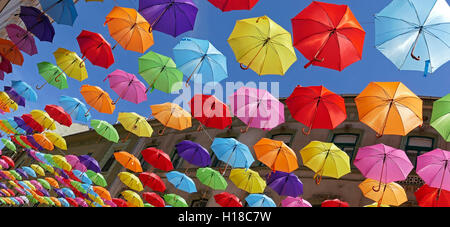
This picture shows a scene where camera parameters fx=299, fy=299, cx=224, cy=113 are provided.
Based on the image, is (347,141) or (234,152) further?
(347,141)

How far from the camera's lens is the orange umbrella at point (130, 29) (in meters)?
7.90

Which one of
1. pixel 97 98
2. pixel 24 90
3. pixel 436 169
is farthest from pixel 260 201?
pixel 24 90

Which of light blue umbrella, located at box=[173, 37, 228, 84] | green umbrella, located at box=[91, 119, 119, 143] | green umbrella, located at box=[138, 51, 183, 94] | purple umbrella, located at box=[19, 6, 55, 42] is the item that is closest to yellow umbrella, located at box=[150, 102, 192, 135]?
green umbrella, located at box=[138, 51, 183, 94]

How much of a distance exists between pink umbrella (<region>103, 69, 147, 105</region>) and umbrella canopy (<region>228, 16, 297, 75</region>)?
4377mm

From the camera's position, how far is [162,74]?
30.6ft

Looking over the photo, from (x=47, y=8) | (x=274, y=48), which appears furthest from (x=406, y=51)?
(x=47, y=8)

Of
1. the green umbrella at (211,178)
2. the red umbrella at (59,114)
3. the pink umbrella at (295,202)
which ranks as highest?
the red umbrella at (59,114)

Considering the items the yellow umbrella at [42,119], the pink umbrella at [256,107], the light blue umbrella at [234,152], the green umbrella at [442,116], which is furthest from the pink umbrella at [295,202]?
the yellow umbrella at [42,119]

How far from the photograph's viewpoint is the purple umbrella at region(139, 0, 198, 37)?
689cm

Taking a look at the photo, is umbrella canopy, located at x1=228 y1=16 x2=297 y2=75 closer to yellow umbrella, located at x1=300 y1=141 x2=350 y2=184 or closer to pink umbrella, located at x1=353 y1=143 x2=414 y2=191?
yellow umbrella, located at x1=300 y1=141 x2=350 y2=184

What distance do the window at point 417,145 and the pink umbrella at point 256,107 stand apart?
31.5ft

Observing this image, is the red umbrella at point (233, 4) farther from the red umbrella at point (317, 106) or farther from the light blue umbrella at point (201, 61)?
the red umbrella at point (317, 106)

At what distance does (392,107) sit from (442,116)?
1.39m

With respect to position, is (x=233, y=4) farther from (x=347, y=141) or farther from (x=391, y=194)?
(x=347, y=141)
